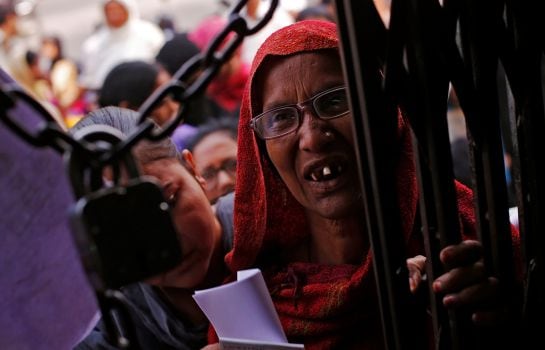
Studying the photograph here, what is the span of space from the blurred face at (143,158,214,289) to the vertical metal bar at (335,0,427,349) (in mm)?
924

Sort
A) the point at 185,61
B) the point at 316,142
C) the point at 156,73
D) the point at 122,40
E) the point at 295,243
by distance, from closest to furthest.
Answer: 1. the point at 316,142
2. the point at 295,243
3. the point at 156,73
4. the point at 185,61
5. the point at 122,40

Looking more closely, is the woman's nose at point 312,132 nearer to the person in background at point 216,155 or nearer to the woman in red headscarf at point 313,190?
the woman in red headscarf at point 313,190

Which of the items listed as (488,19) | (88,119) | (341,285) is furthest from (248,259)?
(488,19)

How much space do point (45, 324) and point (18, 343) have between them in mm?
55

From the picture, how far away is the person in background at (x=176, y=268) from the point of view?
2293 millimetres

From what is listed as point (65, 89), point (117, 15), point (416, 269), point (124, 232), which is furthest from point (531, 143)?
point (65, 89)

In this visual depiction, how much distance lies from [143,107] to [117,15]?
7.01 metres

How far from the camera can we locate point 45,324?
4.66ft

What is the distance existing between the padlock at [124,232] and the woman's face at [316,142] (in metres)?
0.93

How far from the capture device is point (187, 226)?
233cm

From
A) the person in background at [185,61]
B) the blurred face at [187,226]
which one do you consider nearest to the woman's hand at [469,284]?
the blurred face at [187,226]

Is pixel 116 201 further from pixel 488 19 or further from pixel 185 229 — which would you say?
pixel 185 229

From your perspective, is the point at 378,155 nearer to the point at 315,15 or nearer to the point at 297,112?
the point at 297,112

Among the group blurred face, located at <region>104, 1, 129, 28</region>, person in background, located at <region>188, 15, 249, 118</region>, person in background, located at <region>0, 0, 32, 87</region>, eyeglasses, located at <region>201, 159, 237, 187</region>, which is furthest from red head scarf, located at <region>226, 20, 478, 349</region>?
person in background, located at <region>0, 0, 32, 87</region>
